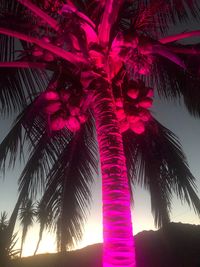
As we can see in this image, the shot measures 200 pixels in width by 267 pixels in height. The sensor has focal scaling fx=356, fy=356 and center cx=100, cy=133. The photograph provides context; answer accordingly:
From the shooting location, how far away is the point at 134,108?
3639 millimetres

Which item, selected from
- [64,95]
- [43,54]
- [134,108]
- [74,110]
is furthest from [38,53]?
[134,108]

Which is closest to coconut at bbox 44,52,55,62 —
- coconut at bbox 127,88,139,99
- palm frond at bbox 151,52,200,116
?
coconut at bbox 127,88,139,99

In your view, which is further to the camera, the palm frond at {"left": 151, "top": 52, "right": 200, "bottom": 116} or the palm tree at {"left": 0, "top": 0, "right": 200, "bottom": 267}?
the palm frond at {"left": 151, "top": 52, "right": 200, "bottom": 116}

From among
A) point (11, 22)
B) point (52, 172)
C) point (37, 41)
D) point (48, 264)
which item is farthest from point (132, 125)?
point (48, 264)

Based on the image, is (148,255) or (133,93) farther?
(148,255)

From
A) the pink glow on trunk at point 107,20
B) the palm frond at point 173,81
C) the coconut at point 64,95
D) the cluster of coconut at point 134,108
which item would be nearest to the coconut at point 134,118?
the cluster of coconut at point 134,108

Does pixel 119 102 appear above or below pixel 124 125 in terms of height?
above

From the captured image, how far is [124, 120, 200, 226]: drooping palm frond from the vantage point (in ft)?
19.4

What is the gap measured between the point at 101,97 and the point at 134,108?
0.40 meters

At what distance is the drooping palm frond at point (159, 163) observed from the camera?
591cm

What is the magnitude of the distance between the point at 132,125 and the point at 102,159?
0.76 metres

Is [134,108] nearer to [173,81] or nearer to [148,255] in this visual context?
[173,81]

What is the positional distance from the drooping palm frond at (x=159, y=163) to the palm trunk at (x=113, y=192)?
8.50 feet

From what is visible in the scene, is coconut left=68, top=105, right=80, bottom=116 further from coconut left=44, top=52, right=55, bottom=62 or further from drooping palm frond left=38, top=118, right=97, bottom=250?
drooping palm frond left=38, top=118, right=97, bottom=250
